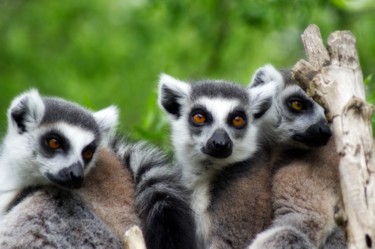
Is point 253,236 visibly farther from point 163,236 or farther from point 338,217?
point 338,217

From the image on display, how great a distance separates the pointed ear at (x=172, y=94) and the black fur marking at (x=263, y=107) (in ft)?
2.20

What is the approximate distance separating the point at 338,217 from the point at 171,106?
2.72m

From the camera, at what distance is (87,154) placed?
22.1 feet

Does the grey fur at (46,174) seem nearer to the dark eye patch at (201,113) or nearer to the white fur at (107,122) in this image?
the white fur at (107,122)

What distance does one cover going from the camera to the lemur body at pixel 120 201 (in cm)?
633

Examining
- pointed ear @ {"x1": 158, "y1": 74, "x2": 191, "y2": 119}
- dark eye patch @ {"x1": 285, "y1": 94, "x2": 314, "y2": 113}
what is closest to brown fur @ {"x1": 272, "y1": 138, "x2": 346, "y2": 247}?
dark eye patch @ {"x1": 285, "y1": 94, "x2": 314, "y2": 113}

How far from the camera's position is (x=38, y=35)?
18.8 metres

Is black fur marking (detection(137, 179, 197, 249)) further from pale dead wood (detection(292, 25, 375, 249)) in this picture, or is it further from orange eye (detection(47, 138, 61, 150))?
pale dead wood (detection(292, 25, 375, 249))

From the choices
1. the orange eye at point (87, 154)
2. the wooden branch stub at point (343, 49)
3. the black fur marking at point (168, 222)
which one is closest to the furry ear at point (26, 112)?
the orange eye at point (87, 154)

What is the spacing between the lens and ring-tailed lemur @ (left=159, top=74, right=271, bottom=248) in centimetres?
658

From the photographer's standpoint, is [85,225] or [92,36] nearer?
[85,225]

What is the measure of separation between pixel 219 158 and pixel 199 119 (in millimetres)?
439

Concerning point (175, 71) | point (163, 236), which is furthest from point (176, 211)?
point (175, 71)

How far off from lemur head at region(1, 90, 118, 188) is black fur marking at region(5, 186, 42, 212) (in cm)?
7
